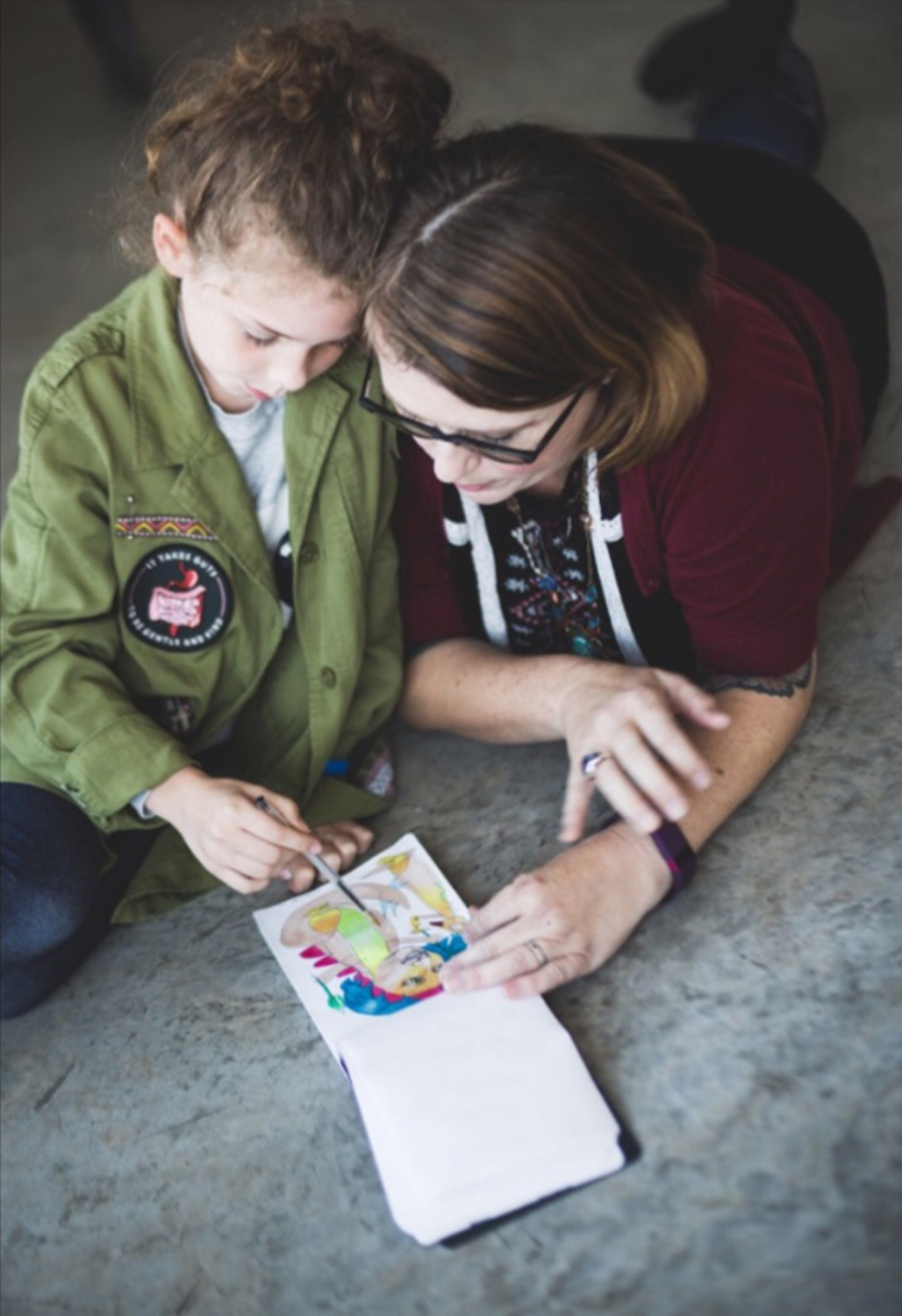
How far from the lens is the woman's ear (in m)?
1.49

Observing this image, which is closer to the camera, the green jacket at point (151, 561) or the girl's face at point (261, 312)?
the girl's face at point (261, 312)

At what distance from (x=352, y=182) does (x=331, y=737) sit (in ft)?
2.54

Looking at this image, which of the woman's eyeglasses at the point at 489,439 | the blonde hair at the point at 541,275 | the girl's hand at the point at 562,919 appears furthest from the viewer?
the girl's hand at the point at 562,919

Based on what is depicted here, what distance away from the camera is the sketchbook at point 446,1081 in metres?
1.42

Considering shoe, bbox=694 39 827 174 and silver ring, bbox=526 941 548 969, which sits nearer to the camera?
silver ring, bbox=526 941 548 969

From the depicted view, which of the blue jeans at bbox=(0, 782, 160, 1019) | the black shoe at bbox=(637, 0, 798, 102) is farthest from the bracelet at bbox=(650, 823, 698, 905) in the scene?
the black shoe at bbox=(637, 0, 798, 102)

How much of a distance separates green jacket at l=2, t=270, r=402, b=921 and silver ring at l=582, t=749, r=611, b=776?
441 mm

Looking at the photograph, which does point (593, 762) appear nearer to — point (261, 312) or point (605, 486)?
point (605, 486)

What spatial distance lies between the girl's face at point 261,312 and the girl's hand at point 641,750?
54 centimetres

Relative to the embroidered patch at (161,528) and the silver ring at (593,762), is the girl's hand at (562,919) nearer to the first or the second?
the silver ring at (593,762)

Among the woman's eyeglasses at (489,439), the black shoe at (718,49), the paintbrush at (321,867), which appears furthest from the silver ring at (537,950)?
the black shoe at (718,49)

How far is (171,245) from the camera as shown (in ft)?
4.97

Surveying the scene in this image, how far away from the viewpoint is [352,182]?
1398 mm

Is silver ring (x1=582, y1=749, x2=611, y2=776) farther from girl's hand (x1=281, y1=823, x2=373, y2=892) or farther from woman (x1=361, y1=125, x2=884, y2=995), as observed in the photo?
girl's hand (x1=281, y1=823, x2=373, y2=892)
